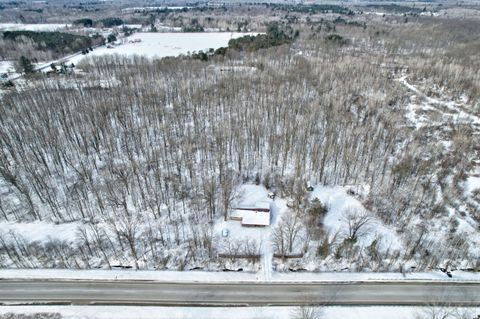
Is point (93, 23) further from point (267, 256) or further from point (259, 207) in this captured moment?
point (267, 256)

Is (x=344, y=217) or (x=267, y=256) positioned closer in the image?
(x=267, y=256)

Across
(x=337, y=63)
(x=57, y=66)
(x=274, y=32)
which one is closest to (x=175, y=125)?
(x=337, y=63)

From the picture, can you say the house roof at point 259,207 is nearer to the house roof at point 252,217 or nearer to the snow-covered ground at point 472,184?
the house roof at point 252,217

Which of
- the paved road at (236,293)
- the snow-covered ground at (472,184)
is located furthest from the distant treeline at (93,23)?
the snow-covered ground at (472,184)

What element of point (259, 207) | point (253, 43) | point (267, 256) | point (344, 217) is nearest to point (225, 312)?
point (267, 256)

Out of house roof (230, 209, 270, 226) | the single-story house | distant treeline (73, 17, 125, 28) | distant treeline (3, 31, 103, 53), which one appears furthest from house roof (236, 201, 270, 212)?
distant treeline (73, 17, 125, 28)

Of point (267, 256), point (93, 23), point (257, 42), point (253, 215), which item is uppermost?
point (93, 23)

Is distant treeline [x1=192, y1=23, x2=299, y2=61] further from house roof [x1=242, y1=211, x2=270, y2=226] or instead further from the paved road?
the paved road
